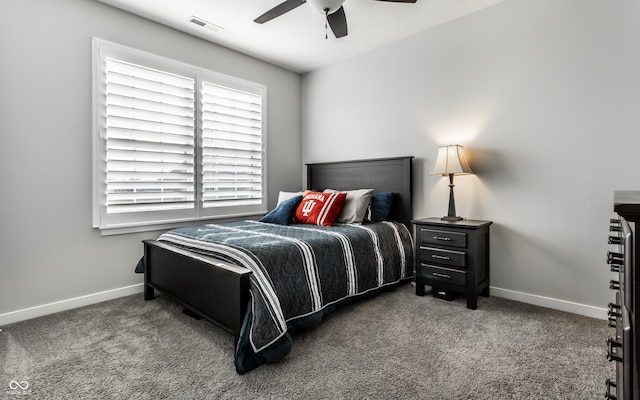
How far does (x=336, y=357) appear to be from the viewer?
194 cm

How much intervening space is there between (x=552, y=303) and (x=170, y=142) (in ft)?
12.3

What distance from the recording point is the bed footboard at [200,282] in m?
1.93

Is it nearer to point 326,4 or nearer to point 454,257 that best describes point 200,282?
point 454,257

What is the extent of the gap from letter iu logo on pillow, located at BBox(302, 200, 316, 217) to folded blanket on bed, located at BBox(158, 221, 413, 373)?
10.8 inches

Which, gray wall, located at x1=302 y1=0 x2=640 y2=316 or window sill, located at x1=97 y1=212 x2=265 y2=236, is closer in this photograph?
gray wall, located at x1=302 y1=0 x2=640 y2=316

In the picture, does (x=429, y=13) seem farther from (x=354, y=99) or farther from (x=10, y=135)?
(x=10, y=135)

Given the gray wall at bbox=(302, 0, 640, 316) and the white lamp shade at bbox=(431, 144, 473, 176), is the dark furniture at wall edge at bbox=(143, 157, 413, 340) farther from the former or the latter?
the white lamp shade at bbox=(431, 144, 473, 176)

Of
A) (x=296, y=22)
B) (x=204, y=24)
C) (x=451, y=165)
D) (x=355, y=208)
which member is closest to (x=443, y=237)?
(x=451, y=165)

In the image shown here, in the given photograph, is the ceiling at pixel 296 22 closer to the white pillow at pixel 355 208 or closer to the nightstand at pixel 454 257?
the white pillow at pixel 355 208

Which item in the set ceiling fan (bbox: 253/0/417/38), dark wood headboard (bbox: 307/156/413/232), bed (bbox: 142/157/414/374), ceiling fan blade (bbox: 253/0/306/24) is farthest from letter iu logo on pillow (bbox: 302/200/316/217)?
ceiling fan blade (bbox: 253/0/306/24)

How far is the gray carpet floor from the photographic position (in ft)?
5.37

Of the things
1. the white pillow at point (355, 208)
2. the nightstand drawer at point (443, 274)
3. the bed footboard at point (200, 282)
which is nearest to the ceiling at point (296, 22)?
the white pillow at point (355, 208)

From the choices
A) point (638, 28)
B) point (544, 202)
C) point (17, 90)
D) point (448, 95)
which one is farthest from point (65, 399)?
point (638, 28)

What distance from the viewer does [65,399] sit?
5.17 ft
